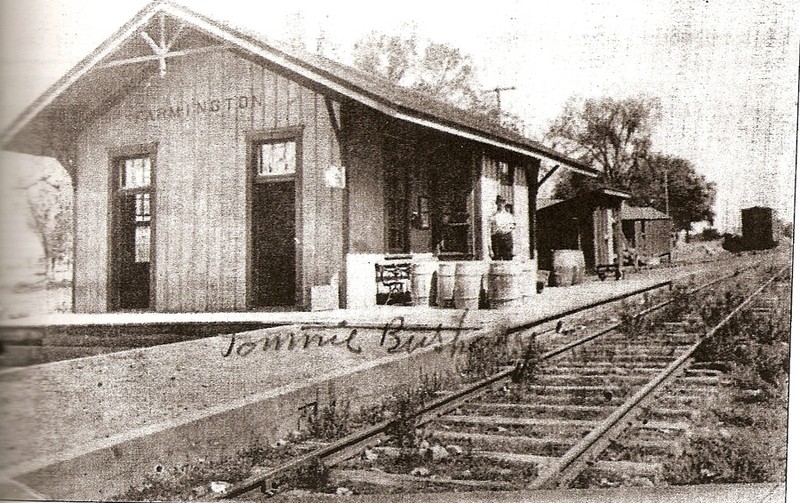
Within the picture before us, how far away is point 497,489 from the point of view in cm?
303

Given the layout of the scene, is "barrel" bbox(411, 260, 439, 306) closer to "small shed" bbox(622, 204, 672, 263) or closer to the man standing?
the man standing

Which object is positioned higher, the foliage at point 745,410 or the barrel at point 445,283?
the barrel at point 445,283

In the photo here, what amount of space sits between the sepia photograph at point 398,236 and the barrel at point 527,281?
0.02 metres

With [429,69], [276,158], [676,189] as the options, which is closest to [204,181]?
[276,158]

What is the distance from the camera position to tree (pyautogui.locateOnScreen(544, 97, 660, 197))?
344 centimetres

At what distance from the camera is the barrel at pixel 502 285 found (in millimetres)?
3590

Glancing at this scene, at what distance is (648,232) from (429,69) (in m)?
1.44

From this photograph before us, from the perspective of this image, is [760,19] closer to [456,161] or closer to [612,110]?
[612,110]

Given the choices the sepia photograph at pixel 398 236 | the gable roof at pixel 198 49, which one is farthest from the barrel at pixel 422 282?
the gable roof at pixel 198 49

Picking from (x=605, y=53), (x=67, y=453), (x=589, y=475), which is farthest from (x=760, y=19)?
(x=67, y=453)
